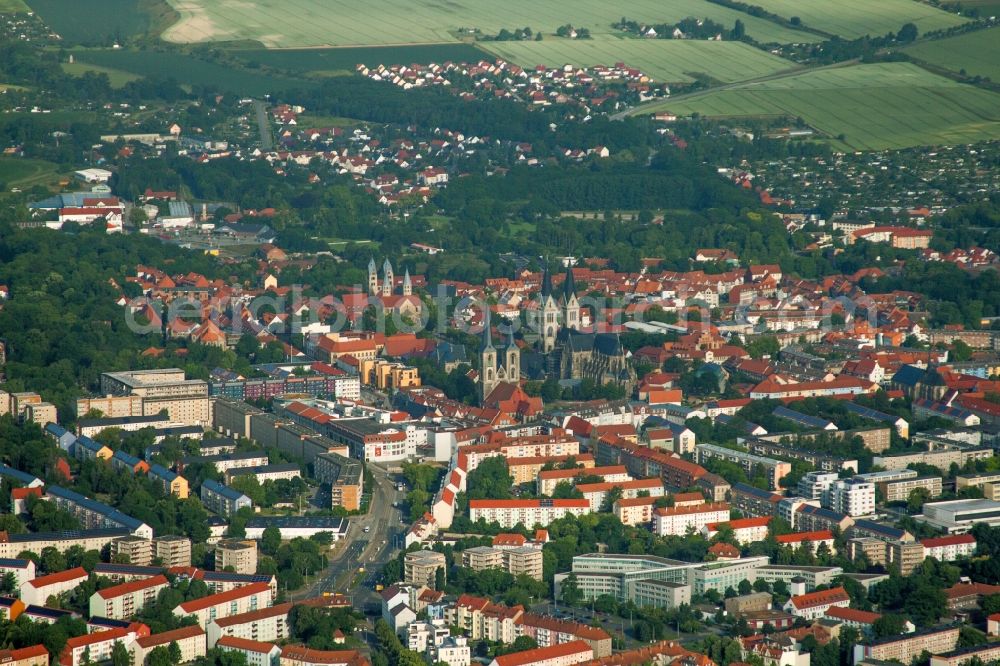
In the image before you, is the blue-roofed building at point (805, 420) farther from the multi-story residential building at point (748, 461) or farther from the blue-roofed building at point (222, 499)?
the blue-roofed building at point (222, 499)

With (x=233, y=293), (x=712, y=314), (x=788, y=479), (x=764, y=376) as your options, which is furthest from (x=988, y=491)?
(x=233, y=293)

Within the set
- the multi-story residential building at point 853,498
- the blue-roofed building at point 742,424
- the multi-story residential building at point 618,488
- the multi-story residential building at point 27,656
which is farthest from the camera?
the blue-roofed building at point 742,424

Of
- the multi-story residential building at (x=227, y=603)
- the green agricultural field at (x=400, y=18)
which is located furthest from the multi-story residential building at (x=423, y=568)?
the green agricultural field at (x=400, y=18)

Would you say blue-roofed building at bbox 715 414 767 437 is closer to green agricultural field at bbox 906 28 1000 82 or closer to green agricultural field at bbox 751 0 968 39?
green agricultural field at bbox 906 28 1000 82

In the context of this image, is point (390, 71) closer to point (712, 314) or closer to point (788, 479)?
point (712, 314)

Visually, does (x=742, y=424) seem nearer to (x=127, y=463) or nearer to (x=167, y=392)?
(x=167, y=392)

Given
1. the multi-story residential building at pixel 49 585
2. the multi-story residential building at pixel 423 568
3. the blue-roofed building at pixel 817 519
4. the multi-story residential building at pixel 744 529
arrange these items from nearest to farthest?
the multi-story residential building at pixel 49 585
the multi-story residential building at pixel 423 568
the multi-story residential building at pixel 744 529
the blue-roofed building at pixel 817 519
